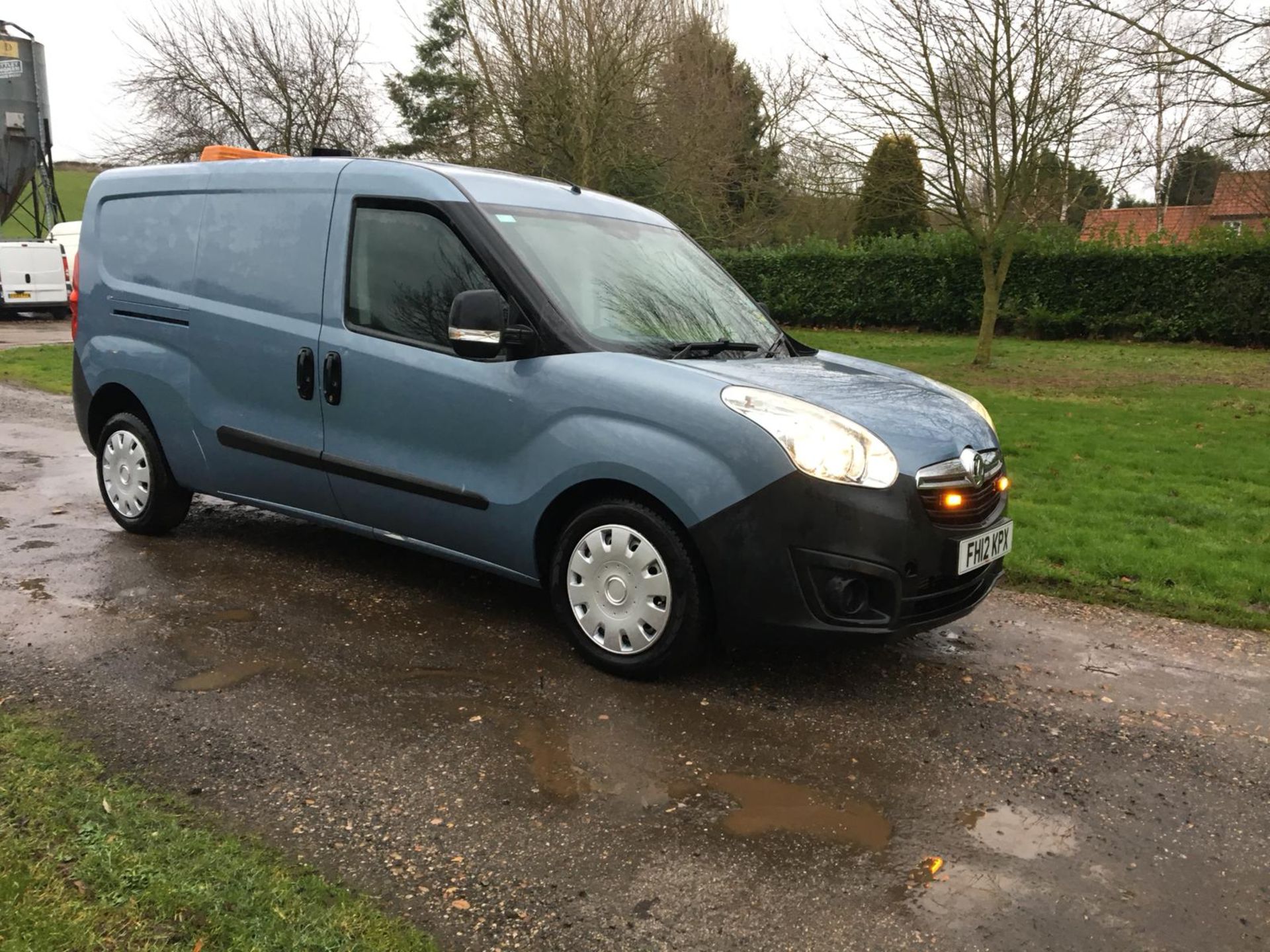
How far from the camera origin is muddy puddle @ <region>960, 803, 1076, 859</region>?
3.03 metres

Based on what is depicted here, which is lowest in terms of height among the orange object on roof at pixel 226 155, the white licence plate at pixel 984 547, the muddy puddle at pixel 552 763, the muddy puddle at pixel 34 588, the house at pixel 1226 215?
the muddy puddle at pixel 552 763

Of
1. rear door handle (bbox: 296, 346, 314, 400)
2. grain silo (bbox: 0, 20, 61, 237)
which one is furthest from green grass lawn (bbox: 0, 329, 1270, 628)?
grain silo (bbox: 0, 20, 61, 237)

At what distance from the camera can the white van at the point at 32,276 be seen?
26391mm

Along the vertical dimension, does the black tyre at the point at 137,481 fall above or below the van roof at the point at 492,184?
below

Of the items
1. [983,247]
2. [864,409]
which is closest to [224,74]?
[983,247]

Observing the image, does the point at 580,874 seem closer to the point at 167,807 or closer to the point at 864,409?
the point at 167,807

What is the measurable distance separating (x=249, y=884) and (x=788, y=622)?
201 cm

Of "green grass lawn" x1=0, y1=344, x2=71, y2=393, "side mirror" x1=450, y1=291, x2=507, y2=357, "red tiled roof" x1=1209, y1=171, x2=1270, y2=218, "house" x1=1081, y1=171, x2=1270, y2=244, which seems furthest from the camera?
"house" x1=1081, y1=171, x2=1270, y2=244

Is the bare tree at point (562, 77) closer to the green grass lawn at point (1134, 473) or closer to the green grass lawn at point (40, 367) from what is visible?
the green grass lawn at point (1134, 473)

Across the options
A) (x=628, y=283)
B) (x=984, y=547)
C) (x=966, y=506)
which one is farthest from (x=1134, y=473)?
(x=628, y=283)

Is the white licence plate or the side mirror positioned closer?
the white licence plate

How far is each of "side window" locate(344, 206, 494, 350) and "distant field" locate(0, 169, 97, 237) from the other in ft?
129

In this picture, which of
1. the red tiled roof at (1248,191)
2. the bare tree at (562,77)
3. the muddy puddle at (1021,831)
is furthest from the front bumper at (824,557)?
the red tiled roof at (1248,191)

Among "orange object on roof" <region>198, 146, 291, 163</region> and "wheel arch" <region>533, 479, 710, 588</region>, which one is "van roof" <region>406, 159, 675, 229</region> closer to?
"orange object on roof" <region>198, 146, 291, 163</region>
